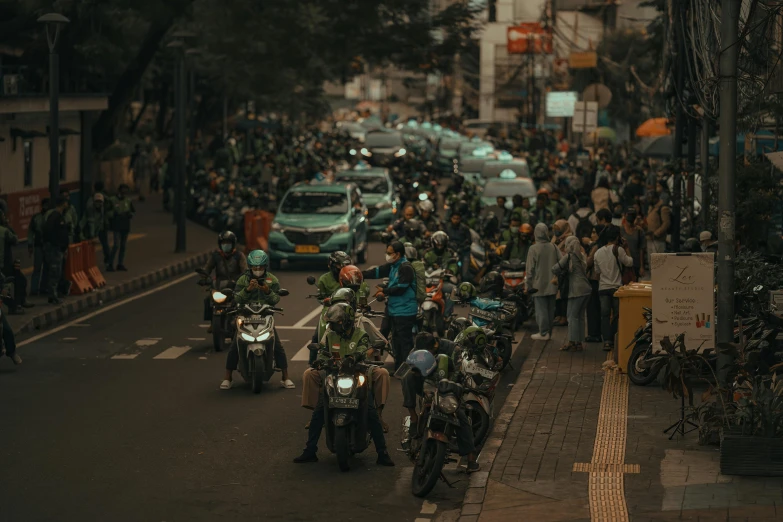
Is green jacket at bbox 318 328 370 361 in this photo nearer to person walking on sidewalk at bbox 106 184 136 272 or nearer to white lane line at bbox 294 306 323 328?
white lane line at bbox 294 306 323 328

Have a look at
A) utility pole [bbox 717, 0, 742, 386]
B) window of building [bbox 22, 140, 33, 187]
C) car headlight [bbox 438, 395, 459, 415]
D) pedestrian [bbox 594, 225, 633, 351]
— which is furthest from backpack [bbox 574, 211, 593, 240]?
window of building [bbox 22, 140, 33, 187]

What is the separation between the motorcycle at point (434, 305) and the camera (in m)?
18.0

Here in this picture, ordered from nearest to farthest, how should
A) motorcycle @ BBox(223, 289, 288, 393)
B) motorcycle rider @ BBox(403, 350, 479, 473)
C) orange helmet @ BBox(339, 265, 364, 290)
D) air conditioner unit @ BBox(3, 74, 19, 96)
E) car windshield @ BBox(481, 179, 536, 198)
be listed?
motorcycle rider @ BBox(403, 350, 479, 473), orange helmet @ BBox(339, 265, 364, 290), motorcycle @ BBox(223, 289, 288, 393), air conditioner unit @ BBox(3, 74, 19, 96), car windshield @ BBox(481, 179, 536, 198)

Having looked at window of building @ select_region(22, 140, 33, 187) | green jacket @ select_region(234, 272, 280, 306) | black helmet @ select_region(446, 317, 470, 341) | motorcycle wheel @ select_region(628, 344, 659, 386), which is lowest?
motorcycle wheel @ select_region(628, 344, 659, 386)

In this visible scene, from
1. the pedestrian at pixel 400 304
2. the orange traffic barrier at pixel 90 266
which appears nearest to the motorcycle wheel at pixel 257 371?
the pedestrian at pixel 400 304

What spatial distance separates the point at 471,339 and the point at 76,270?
42.2 ft

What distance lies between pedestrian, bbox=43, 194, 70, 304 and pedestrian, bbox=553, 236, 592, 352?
8.59 meters

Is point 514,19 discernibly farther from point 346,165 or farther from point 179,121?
point 179,121

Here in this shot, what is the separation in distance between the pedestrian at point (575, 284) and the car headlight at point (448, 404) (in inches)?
287

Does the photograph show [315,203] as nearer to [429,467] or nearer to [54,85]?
[54,85]

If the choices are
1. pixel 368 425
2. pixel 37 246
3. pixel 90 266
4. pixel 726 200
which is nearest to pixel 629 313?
pixel 726 200

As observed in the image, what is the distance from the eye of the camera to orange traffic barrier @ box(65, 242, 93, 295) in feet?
79.9

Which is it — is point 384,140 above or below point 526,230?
above

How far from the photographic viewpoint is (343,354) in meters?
12.7
